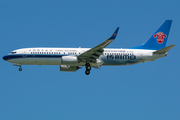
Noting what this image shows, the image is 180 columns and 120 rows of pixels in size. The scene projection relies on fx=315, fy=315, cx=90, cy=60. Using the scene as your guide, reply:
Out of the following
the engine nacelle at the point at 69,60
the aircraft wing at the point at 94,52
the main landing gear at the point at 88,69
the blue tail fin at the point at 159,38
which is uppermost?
the blue tail fin at the point at 159,38

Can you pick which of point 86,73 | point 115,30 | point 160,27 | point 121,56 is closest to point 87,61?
point 86,73

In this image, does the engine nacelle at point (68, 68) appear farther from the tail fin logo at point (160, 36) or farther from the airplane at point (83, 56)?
the tail fin logo at point (160, 36)

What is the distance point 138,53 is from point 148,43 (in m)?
3.52

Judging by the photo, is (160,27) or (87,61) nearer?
(87,61)

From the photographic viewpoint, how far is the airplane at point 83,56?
45500mm

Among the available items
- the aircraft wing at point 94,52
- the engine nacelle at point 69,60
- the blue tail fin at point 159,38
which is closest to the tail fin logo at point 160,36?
the blue tail fin at point 159,38

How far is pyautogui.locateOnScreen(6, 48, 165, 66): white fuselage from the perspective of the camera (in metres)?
46.0

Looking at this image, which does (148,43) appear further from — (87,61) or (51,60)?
(51,60)

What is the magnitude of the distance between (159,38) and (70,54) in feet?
49.1

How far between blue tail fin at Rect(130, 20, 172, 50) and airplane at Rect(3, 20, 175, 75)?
120 centimetres

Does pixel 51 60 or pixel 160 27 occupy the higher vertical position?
pixel 160 27

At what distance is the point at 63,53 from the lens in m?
46.4

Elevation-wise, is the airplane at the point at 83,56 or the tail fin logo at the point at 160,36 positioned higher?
the tail fin logo at the point at 160,36

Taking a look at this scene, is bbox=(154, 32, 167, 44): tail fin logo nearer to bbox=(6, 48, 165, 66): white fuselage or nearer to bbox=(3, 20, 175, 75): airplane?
bbox=(3, 20, 175, 75): airplane
